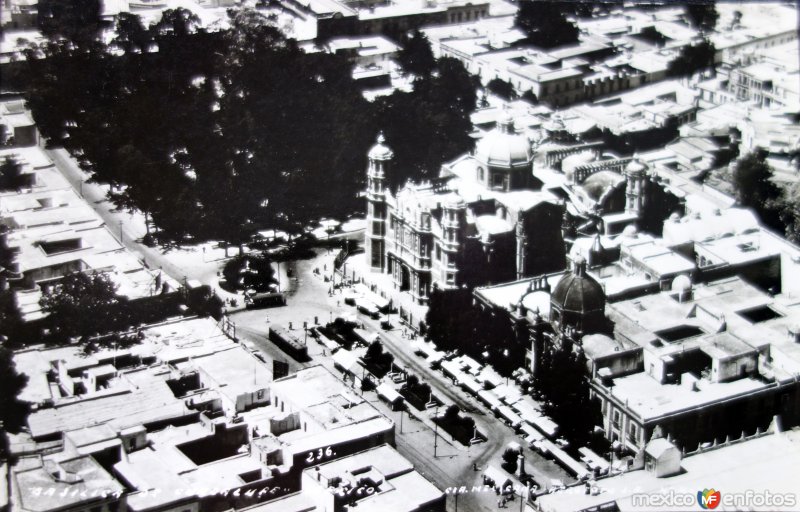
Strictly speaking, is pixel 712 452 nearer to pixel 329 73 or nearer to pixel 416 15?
pixel 329 73

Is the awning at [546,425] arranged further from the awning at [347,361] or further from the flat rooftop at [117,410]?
the flat rooftop at [117,410]

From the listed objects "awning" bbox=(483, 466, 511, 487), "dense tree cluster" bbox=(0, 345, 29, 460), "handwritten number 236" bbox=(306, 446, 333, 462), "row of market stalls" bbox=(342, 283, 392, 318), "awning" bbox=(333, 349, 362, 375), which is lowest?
"awning" bbox=(483, 466, 511, 487)

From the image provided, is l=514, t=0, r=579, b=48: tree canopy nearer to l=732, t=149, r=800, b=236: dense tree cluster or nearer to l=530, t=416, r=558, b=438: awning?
l=732, t=149, r=800, b=236: dense tree cluster

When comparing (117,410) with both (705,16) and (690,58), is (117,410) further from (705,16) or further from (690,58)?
(705,16)

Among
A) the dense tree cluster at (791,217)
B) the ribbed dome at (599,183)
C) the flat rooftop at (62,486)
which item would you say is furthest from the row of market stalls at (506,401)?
the dense tree cluster at (791,217)

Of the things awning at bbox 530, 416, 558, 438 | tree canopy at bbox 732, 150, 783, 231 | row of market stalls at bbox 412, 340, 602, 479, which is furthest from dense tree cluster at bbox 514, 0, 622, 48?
awning at bbox 530, 416, 558, 438

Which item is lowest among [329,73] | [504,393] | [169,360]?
[504,393]

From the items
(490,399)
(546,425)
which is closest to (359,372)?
(490,399)

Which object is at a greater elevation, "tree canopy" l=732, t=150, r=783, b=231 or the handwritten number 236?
"tree canopy" l=732, t=150, r=783, b=231

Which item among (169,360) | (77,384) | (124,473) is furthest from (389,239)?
(124,473)
